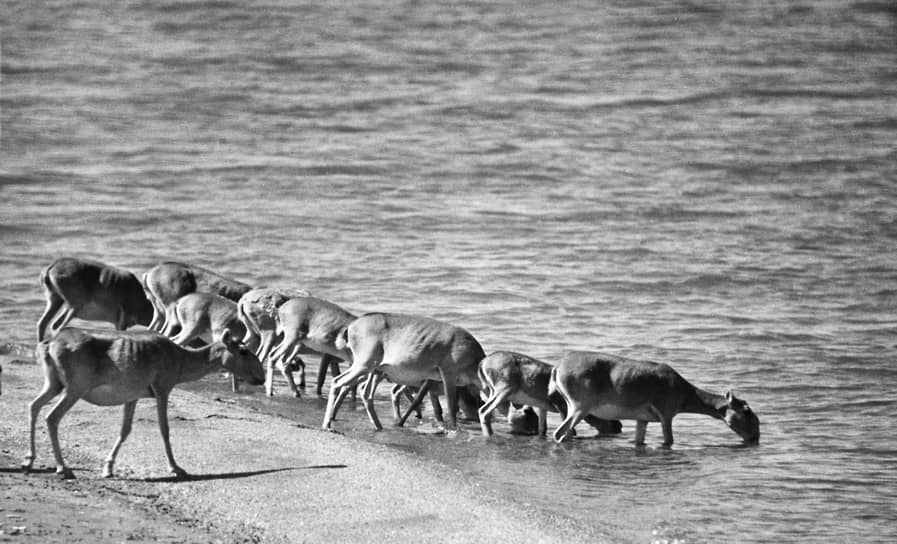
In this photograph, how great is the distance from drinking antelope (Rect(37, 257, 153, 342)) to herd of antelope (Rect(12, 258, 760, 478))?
0.06ft

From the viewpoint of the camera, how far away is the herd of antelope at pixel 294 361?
13305mm

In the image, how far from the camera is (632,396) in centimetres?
1708

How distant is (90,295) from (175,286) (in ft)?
3.35

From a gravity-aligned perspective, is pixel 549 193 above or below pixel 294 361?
A: below

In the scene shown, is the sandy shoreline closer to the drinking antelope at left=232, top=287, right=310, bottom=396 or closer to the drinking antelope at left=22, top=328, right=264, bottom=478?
the drinking antelope at left=22, top=328, right=264, bottom=478

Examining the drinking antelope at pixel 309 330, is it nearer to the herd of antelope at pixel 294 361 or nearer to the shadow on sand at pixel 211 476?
the herd of antelope at pixel 294 361

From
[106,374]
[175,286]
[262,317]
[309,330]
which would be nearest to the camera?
[106,374]

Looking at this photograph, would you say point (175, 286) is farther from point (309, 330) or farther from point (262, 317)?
point (309, 330)

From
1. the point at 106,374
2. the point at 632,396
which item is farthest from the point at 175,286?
the point at 106,374

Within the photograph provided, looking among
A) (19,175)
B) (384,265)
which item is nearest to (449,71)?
(19,175)

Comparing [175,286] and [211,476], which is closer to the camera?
[211,476]

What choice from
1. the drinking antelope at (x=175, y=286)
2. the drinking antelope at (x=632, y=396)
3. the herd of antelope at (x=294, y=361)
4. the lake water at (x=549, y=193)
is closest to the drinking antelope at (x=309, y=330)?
the herd of antelope at (x=294, y=361)

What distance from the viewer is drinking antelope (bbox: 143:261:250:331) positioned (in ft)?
65.5

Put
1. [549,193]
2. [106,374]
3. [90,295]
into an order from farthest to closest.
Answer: [549,193] < [90,295] < [106,374]
